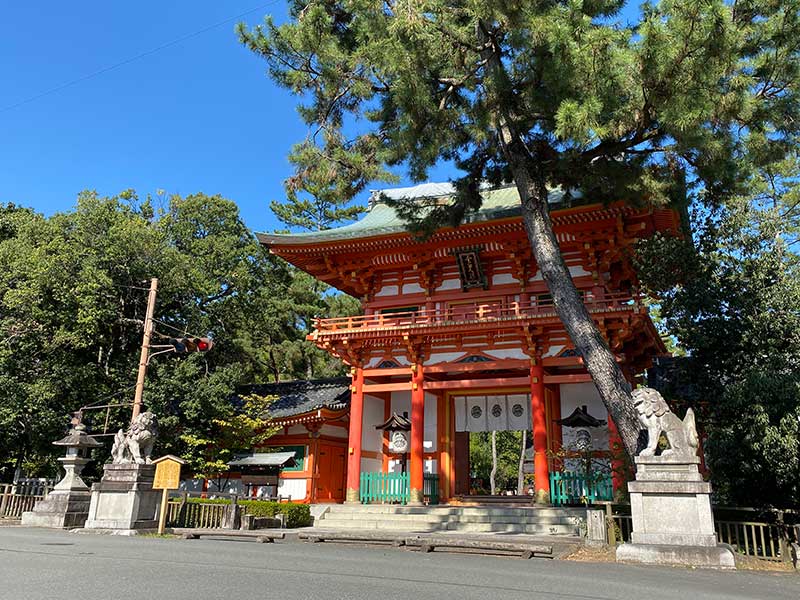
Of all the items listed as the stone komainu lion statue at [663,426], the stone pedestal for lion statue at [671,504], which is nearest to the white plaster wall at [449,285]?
the stone komainu lion statue at [663,426]

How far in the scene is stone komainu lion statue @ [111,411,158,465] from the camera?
12.0 metres

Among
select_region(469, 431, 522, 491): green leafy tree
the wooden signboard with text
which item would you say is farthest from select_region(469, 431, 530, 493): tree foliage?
the wooden signboard with text

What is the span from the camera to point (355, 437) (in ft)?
54.0

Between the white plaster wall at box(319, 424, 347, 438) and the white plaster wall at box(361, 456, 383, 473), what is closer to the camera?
the white plaster wall at box(361, 456, 383, 473)

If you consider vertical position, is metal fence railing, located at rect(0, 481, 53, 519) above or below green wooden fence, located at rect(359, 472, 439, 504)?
below

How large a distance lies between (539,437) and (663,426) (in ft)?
19.9

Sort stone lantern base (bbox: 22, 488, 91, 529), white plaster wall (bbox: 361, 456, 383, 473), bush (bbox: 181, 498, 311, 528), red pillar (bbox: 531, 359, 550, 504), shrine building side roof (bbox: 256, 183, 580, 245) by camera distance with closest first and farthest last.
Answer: stone lantern base (bbox: 22, 488, 91, 529) → bush (bbox: 181, 498, 311, 528) → red pillar (bbox: 531, 359, 550, 504) → shrine building side roof (bbox: 256, 183, 580, 245) → white plaster wall (bbox: 361, 456, 383, 473)

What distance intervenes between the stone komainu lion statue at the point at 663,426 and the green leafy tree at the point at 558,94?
0.53 meters

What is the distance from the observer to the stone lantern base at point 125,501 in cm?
1144

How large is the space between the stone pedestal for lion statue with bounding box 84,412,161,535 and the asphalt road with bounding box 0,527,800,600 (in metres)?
2.30

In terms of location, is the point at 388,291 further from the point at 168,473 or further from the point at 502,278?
the point at 168,473

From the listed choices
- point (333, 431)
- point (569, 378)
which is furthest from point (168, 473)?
point (569, 378)

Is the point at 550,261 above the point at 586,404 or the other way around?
above

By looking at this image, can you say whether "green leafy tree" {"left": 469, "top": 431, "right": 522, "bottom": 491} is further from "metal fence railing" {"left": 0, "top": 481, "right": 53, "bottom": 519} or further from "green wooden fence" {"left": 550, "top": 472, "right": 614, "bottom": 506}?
"metal fence railing" {"left": 0, "top": 481, "right": 53, "bottom": 519}
